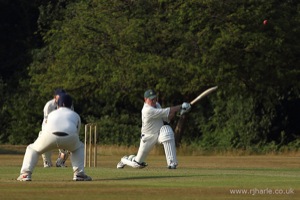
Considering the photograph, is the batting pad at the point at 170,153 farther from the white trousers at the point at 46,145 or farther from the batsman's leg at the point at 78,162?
the white trousers at the point at 46,145

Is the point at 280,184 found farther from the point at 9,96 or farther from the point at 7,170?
the point at 9,96

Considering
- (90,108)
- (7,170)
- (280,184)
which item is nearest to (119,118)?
(90,108)

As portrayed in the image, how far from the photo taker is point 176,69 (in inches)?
1553

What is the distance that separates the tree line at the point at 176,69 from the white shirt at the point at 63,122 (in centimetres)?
2150

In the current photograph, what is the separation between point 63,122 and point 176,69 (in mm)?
22468

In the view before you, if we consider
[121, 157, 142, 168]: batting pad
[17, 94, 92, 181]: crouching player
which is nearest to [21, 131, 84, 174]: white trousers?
[17, 94, 92, 181]: crouching player

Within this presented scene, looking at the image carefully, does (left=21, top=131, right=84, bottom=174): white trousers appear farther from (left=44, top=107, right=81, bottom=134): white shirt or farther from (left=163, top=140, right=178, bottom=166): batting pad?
(left=163, top=140, right=178, bottom=166): batting pad

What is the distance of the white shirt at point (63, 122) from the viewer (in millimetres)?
17078

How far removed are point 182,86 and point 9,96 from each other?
11.2m

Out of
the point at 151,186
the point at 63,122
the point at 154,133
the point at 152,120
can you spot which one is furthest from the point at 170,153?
the point at 151,186

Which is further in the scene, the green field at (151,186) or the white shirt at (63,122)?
the white shirt at (63,122)

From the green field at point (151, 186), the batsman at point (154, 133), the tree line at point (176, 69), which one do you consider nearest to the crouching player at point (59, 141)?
the green field at point (151, 186)

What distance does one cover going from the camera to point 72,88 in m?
42.1

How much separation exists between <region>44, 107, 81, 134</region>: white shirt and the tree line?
21.5 meters
